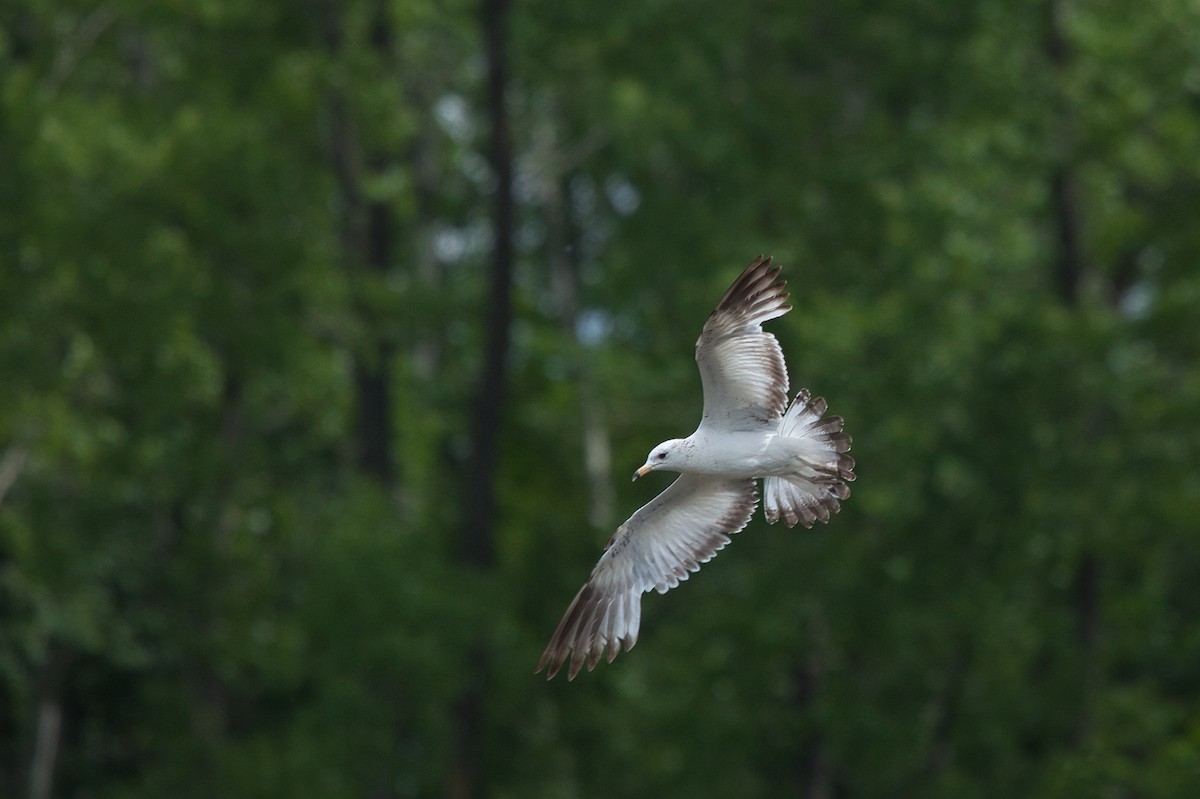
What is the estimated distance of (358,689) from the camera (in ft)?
73.3

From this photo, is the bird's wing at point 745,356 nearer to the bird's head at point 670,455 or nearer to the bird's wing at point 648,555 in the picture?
the bird's head at point 670,455

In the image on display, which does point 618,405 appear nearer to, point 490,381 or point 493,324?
point 490,381

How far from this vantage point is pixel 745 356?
1262 cm

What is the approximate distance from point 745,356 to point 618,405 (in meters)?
12.4

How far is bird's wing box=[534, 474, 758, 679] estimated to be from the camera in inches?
536

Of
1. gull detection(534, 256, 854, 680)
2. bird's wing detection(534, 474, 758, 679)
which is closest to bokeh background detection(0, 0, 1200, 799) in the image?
bird's wing detection(534, 474, 758, 679)

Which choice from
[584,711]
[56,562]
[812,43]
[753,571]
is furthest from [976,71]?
[56,562]

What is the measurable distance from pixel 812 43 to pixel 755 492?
37.9 ft

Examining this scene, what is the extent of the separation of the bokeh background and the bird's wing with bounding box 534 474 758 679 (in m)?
8.42

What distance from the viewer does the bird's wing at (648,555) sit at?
13.6 m

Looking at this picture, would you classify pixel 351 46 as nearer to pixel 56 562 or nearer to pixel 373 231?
pixel 373 231

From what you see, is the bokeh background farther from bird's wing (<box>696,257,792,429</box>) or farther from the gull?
bird's wing (<box>696,257,792,429</box>)

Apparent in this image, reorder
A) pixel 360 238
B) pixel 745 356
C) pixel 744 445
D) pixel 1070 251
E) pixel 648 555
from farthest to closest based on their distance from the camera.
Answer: pixel 360 238, pixel 1070 251, pixel 648 555, pixel 744 445, pixel 745 356

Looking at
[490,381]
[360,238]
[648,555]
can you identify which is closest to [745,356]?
[648,555]
